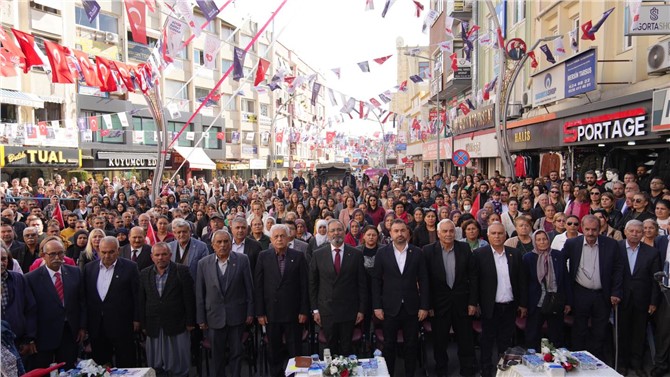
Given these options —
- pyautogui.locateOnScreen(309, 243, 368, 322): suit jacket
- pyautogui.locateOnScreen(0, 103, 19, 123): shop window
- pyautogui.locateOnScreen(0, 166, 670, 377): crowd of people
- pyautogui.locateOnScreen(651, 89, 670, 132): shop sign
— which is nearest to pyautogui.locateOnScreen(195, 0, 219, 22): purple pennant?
pyautogui.locateOnScreen(0, 166, 670, 377): crowd of people

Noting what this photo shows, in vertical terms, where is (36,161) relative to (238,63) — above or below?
below

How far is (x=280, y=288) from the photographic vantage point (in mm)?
5738

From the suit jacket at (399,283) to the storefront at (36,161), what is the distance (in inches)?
789

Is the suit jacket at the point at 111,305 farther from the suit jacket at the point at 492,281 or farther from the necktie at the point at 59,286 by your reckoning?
the suit jacket at the point at 492,281

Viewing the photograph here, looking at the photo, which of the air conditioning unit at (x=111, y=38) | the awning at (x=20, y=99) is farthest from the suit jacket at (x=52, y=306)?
the air conditioning unit at (x=111, y=38)

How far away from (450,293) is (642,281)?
222cm

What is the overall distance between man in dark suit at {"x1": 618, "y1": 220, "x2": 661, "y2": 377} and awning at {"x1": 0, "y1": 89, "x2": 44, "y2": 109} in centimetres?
2298

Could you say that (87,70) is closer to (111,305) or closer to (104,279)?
(104,279)

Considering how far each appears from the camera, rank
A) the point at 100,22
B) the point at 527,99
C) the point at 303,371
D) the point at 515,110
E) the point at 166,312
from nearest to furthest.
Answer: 1. the point at 303,371
2. the point at 166,312
3. the point at 527,99
4. the point at 515,110
5. the point at 100,22

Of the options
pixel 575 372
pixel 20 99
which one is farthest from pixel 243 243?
pixel 20 99

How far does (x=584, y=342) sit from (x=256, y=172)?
4532 cm

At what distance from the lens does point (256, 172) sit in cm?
4969

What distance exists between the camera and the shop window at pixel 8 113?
22031 mm

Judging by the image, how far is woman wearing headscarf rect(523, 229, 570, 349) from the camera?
5.73 metres
